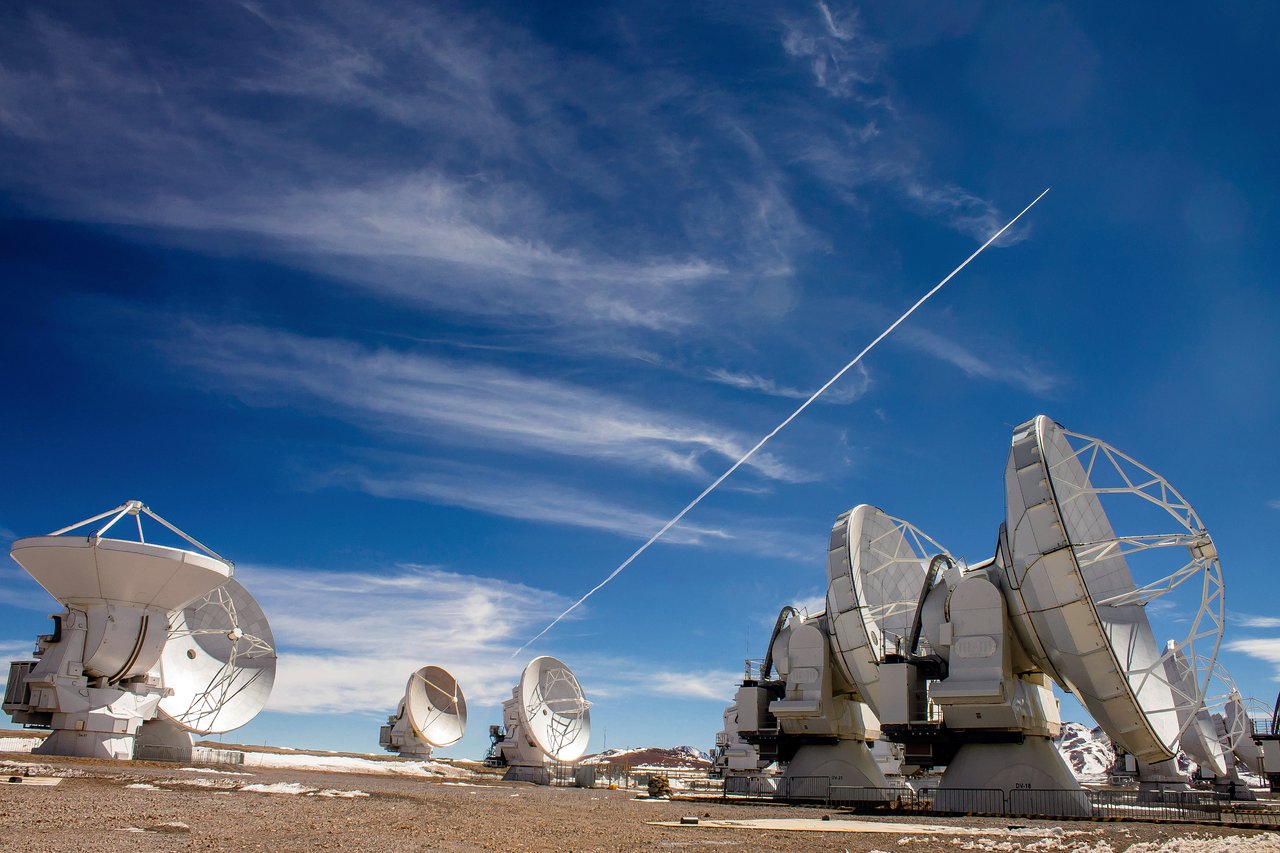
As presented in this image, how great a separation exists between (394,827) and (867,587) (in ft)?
88.8

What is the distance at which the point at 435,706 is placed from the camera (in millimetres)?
65750

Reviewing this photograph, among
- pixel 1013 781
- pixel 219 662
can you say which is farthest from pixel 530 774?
pixel 1013 781

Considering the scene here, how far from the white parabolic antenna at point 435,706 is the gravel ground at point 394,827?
3618 cm

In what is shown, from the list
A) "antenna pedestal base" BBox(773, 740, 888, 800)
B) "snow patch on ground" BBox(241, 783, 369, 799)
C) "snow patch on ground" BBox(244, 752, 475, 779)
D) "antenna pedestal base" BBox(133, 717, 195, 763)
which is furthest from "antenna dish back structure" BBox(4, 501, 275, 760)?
"antenna pedestal base" BBox(773, 740, 888, 800)

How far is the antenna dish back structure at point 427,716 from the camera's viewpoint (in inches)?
2530

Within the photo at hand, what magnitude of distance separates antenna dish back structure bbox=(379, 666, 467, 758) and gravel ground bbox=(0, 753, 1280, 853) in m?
36.3

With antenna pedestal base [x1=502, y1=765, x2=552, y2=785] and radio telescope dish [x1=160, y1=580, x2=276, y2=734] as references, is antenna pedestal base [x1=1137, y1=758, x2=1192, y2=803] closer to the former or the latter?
antenna pedestal base [x1=502, y1=765, x2=552, y2=785]

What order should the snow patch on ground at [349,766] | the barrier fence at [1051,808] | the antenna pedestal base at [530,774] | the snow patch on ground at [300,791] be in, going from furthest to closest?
the antenna pedestal base at [530,774] < the snow patch on ground at [349,766] < the barrier fence at [1051,808] < the snow patch on ground at [300,791]

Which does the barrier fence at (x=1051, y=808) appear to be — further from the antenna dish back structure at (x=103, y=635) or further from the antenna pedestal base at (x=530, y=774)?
the antenna dish back structure at (x=103, y=635)

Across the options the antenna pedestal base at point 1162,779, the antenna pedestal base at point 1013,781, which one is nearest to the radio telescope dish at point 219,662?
the antenna pedestal base at point 1013,781

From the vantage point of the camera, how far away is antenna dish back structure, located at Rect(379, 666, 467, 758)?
211ft

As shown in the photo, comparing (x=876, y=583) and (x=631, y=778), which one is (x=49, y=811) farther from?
(x=631, y=778)

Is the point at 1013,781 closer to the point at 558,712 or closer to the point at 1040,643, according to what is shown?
the point at 1040,643

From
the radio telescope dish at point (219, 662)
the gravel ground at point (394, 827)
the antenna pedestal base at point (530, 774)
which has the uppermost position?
the radio telescope dish at point (219, 662)
